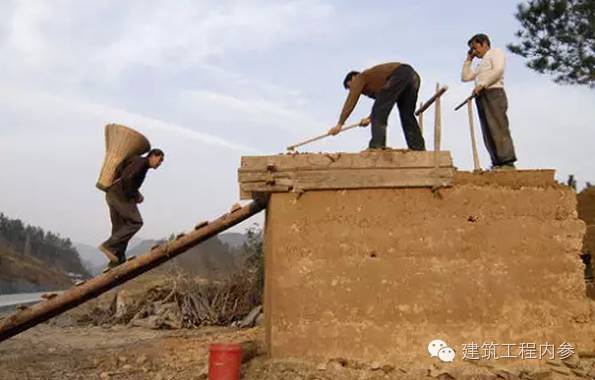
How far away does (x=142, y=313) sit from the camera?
11688 millimetres

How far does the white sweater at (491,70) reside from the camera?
6102mm

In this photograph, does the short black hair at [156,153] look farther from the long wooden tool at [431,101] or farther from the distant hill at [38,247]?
the distant hill at [38,247]

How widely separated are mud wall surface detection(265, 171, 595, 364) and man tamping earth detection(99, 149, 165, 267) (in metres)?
2.08

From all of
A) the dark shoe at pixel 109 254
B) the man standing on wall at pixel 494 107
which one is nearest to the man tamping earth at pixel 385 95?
the man standing on wall at pixel 494 107

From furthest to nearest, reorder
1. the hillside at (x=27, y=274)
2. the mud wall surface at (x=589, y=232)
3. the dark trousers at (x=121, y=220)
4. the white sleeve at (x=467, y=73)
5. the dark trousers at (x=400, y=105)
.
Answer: the hillside at (x=27, y=274), the mud wall surface at (x=589, y=232), the dark trousers at (x=121, y=220), the white sleeve at (x=467, y=73), the dark trousers at (x=400, y=105)

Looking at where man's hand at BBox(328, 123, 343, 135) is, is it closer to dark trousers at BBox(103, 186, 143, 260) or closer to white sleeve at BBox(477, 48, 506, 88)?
white sleeve at BBox(477, 48, 506, 88)

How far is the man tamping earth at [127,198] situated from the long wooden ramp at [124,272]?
553 mm

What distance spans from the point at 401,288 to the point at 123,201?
3.34m

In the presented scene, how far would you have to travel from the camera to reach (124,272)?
241 inches

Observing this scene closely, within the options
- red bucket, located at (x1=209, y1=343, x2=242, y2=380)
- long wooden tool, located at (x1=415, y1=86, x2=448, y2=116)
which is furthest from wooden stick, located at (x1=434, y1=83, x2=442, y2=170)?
red bucket, located at (x1=209, y1=343, x2=242, y2=380)

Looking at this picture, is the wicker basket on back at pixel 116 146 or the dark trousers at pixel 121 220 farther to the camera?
the wicker basket on back at pixel 116 146

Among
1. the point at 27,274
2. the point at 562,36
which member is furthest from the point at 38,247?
the point at 562,36

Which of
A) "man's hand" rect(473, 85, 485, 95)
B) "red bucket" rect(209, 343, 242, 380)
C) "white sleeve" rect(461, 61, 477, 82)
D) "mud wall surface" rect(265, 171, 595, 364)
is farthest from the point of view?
"white sleeve" rect(461, 61, 477, 82)

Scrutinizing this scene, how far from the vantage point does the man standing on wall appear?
20.0 feet
